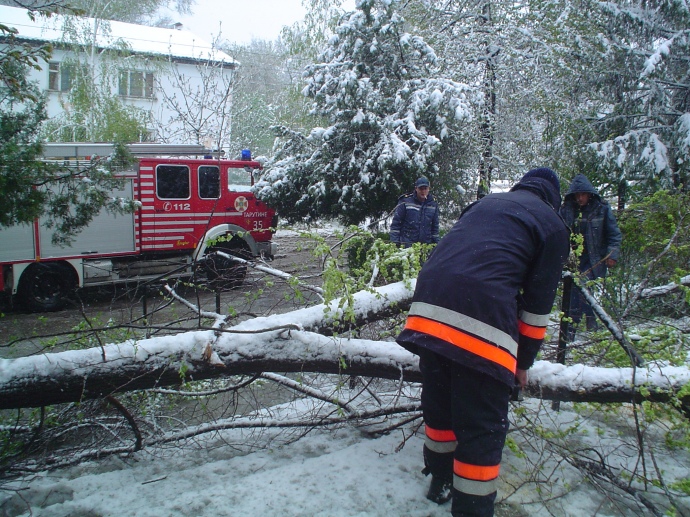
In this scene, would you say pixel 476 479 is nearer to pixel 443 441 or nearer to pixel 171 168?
pixel 443 441

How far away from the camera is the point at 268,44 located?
127 feet

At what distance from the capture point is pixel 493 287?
216cm

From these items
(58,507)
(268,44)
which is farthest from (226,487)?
(268,44)

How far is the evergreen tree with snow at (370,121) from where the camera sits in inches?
332

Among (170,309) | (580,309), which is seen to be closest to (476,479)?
(580,309)

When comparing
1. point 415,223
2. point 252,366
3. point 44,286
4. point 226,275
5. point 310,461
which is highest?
point 415,223

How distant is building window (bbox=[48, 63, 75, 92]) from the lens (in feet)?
59.2

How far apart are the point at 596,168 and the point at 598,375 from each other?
573 cm

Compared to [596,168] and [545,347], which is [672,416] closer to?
[545,347]

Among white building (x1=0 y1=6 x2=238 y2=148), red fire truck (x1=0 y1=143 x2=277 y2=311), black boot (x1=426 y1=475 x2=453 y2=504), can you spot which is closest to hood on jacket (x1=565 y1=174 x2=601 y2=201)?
black boot (x1=426 y1=475 x2=453 y2=504)

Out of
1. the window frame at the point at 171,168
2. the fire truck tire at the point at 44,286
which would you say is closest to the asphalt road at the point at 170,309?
the fire truck tire at the point at 44,286

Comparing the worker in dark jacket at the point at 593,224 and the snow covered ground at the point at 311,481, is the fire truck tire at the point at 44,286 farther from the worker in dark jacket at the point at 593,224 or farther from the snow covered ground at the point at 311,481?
the worker in dark jacket at the point at 593,224

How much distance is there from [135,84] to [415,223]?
1780 centimetres

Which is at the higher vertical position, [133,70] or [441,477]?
[133,70]
